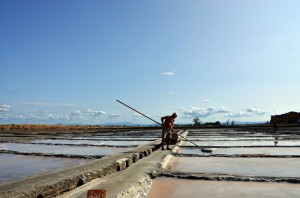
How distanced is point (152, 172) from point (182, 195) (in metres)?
1.35

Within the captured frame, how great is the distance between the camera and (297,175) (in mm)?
5516

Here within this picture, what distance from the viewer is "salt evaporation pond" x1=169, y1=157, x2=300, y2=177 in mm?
5874

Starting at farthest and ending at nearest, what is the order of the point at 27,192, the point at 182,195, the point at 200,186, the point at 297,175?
the point at 297,175 → the point at 200,186 → the point at 182,195 → the point at 27,192

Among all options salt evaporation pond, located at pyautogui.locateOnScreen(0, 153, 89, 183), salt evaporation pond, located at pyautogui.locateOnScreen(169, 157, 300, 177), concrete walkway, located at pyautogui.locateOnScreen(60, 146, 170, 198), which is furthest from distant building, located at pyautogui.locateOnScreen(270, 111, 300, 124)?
concrete walkway, located at pyautogui.locateOnScreen(60, 146, 170, 198)

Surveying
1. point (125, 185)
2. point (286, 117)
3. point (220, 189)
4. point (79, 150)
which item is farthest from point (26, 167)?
point (286, 117)

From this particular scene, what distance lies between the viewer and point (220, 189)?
458 centimetres

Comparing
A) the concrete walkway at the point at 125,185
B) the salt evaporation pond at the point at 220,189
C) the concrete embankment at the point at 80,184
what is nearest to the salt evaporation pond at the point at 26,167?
the concrete embankment at the point at 80,184

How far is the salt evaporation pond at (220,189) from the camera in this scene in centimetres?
427

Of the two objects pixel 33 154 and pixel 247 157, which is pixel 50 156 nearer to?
pixel 33 154

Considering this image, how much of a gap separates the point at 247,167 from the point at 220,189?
220 cm

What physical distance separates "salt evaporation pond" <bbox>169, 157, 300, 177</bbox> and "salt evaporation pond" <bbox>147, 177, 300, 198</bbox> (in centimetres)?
91

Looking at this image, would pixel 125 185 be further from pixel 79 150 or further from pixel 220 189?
pixel 79 150

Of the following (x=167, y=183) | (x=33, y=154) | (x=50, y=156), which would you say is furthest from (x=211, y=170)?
(x=33, y=154)

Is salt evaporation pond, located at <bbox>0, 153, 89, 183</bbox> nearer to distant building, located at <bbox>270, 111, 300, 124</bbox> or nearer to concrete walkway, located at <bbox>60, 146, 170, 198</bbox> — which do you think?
concrete walkway, located at <bbox>60, 146, 170, 198</bbox>
